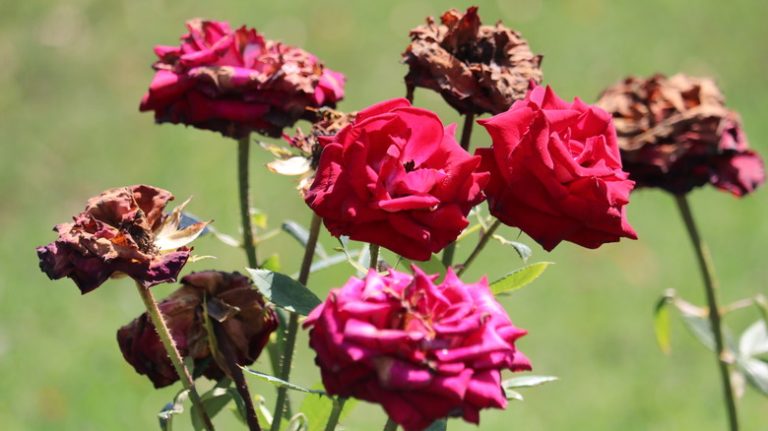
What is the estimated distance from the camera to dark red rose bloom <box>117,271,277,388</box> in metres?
0.81

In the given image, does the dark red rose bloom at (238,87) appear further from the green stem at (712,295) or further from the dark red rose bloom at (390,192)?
the green stem at (712,295)

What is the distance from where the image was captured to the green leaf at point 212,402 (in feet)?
2.65

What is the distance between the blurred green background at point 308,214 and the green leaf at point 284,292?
47.6 inches

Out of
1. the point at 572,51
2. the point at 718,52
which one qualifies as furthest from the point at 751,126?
the point at 572,51

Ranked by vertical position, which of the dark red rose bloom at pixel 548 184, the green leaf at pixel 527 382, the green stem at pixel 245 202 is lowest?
the green leaf at pixel 527 382

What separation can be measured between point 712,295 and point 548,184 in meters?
0.55

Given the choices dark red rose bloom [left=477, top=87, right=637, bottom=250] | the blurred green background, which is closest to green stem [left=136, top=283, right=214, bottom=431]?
dark red rose bloom [left=477, top=87, right=637, bottom=250]

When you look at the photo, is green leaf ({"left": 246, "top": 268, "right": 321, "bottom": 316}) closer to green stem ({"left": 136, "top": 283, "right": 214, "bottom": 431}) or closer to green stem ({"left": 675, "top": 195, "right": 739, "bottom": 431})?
green stem ({"left": 136, "top": 283, "right": 214, "bottom": 431})

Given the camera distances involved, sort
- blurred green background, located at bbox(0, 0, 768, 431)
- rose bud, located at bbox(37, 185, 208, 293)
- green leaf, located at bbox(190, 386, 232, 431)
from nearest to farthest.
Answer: rose bud, located at bbox(37, 185, 208, 293)
green leaf, located at bbox(190, 386, 232, 431)
blurred green background, located at bbox(0, 0, 768, 431)

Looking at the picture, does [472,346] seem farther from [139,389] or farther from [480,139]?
[480,139]

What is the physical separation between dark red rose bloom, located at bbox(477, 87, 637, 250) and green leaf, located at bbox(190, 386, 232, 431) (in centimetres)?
25

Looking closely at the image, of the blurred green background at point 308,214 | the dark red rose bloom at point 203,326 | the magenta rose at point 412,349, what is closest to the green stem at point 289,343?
the dark red rose bloom at point 203,326

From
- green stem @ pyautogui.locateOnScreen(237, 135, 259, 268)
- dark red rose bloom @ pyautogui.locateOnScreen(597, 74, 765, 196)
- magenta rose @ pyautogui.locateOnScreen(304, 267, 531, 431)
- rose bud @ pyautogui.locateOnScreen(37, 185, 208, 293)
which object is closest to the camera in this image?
magenta rose @ pyautogui.locateOnScreen(304, 267, 531, 431)

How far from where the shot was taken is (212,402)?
849 mm
